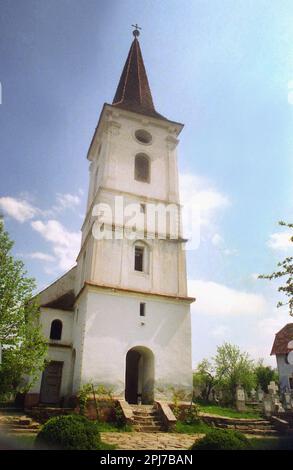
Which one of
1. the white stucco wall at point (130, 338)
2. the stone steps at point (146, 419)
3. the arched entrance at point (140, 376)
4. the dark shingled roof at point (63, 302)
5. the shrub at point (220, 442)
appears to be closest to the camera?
the shrub at point (220, 442)

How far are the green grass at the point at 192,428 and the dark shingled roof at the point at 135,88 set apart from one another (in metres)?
20.0

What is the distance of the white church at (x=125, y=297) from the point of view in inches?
649

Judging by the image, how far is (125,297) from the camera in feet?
57.8

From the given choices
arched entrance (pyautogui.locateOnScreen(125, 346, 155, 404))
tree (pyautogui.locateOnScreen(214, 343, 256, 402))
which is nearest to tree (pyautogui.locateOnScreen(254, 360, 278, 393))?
tree (pyautogui.locateOnScreen(214, 343, 256, 402))

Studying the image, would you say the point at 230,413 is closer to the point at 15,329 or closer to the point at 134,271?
the point at 134,271

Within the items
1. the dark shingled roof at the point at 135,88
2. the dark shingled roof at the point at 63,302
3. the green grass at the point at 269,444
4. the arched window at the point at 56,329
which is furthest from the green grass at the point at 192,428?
the dark shingled roof at the point at 135,88

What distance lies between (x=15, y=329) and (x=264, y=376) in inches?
1652

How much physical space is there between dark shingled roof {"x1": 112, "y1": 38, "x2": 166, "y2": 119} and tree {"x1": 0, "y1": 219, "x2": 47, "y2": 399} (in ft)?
51.2

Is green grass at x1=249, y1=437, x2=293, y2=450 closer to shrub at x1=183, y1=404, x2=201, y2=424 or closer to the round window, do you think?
shrub at x1=183, y1=404, x2=201, y2=424

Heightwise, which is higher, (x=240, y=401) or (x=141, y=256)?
(x=141, y=256)

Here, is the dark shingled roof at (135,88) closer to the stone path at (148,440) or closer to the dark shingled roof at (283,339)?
the stone path at (148,440)

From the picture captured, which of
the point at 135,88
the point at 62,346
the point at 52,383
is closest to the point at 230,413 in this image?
the point at 52,383

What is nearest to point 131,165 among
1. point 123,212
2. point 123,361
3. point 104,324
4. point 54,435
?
point 123,212

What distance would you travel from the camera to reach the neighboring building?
3581 centimetres
